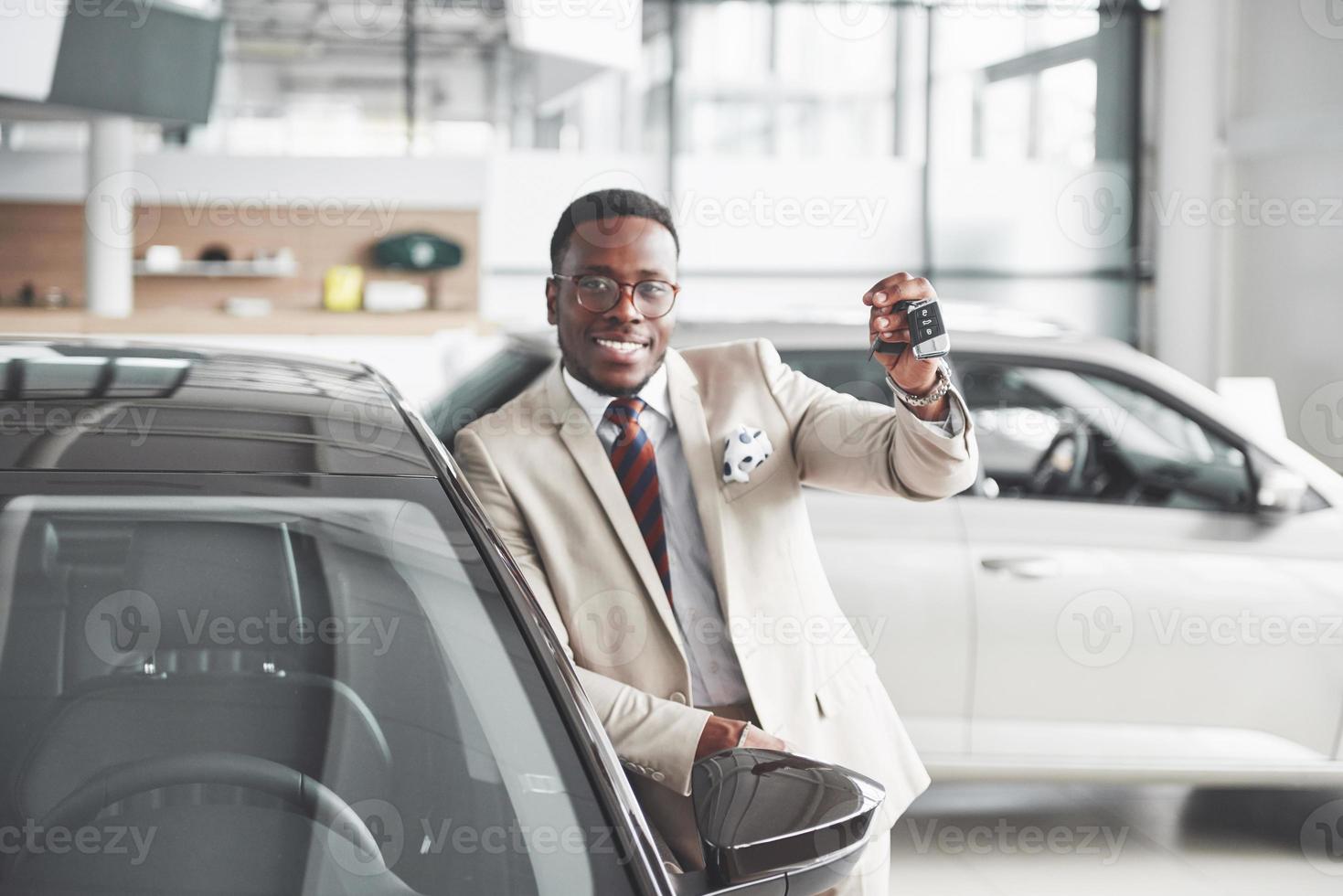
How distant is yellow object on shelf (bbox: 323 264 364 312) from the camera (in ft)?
30.4

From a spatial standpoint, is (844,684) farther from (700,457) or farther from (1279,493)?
(1279,493)

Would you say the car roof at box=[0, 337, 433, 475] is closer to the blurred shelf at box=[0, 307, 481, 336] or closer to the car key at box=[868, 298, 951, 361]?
the car key at box=[868, 298, 951, 361]

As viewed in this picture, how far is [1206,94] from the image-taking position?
9023 mm

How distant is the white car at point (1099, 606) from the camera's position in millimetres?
2748

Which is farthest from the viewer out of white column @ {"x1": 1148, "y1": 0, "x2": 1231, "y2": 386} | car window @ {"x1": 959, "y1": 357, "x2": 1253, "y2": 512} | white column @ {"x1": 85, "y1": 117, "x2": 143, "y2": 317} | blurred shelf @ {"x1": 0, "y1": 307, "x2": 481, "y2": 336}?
white column @ {"x1": 1148, "y1": 0, "x2": 1231, "y2": 386}

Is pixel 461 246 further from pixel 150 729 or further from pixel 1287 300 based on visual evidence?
pixel 150 729

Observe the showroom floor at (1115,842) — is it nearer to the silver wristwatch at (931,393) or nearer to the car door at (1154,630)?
the car door at (1154,630)

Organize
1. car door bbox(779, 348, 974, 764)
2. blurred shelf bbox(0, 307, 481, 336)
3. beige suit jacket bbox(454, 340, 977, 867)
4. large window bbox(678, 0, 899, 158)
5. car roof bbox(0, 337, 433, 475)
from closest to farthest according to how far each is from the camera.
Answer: car roof bbox(0, 337, 433, 475), beige suit jacket bbox(454, 340, 977, 867), car door bbox(779, 348, 974, 764), blurred shelf bbox(0, 307, 481, 336), large window bbox(678, 0, 899, 158)

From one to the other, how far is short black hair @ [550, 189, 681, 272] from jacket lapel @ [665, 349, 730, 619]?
0.16 meters

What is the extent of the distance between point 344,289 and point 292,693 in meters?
8.37

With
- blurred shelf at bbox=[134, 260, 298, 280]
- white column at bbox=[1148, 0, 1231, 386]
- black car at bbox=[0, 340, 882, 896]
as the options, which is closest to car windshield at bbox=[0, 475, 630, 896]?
black car at bbox=[0, 340, 882, 896]

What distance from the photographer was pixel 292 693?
1227 mm

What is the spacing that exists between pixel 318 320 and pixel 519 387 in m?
5.93

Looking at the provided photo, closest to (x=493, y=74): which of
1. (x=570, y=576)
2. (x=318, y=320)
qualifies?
(x=318, y=320)
